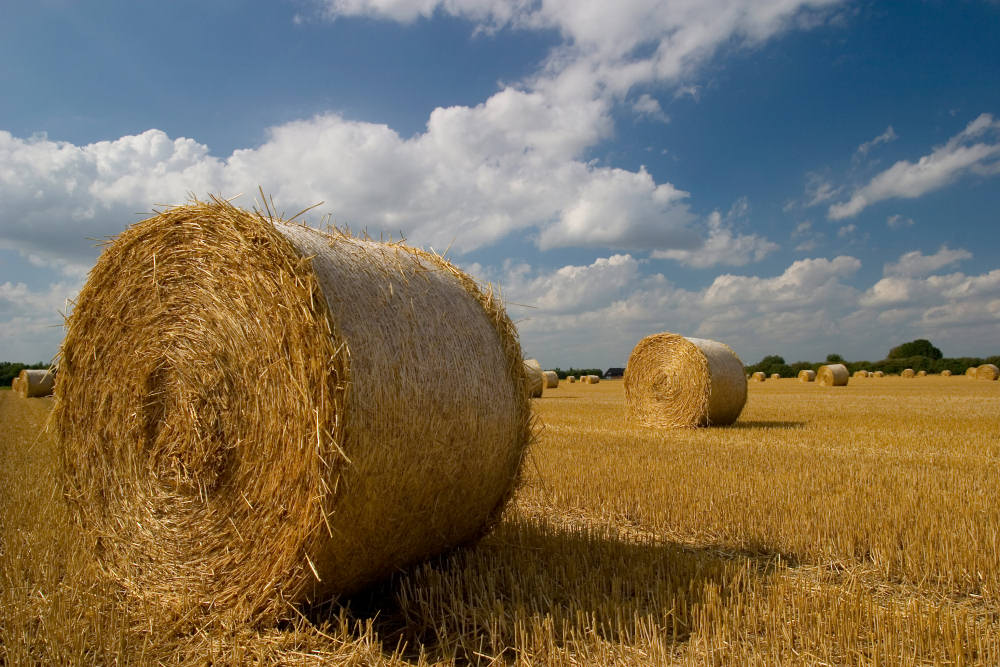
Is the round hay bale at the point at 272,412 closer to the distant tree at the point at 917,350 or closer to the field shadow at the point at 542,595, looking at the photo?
the field shadow at the point at 542,595

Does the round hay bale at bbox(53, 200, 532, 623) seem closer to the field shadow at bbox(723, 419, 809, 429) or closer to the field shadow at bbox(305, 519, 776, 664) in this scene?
the field shadow at bbox(305, 519, 776, 664)

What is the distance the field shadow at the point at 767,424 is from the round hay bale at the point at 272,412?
8337 mm

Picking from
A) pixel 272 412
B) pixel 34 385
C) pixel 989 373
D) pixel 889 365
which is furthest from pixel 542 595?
pixel 889 365

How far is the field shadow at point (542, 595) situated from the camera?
3.02 metres

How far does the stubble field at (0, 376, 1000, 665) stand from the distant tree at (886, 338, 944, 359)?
68808mm

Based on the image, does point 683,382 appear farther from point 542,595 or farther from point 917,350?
point 917,350

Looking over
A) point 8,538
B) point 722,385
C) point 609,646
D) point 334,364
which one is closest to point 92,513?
point 8,538

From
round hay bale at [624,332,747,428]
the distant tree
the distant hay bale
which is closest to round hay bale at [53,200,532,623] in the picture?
round hay bale at [624,332,747,428]

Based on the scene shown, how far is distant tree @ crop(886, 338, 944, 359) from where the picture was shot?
64.8 meters

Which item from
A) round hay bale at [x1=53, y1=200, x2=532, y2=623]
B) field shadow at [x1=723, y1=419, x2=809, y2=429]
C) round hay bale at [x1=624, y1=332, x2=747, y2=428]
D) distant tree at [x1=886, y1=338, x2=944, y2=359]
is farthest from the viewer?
distant tree at [x1=886, y1=338, x2=944, y2=359]

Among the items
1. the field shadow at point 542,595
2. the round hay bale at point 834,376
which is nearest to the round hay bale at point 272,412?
the field shadow at point 542,595

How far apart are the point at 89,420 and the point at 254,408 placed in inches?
61.8

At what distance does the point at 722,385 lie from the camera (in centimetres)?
1174

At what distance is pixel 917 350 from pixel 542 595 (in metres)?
74.8
